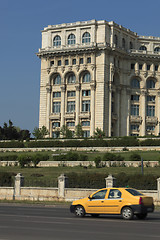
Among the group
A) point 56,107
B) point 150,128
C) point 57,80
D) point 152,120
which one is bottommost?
point 150,128

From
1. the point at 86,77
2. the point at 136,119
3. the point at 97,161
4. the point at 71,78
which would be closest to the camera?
the point at 97,161

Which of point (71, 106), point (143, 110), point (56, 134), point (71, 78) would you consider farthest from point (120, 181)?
point (143, 110)

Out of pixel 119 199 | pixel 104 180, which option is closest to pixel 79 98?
pixel 104 180

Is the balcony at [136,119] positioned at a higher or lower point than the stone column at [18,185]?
higher

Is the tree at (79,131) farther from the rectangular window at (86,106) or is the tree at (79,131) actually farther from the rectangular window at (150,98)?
the rectangular window at (150,98)

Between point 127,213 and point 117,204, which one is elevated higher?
point 117,204

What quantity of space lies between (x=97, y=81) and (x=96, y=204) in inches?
2976

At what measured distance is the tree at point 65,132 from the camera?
9319cm

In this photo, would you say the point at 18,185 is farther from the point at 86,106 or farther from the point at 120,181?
the point at 86,106

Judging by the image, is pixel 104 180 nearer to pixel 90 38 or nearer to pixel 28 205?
pixel 28 205

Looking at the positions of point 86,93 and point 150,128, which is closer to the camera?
point 86,93

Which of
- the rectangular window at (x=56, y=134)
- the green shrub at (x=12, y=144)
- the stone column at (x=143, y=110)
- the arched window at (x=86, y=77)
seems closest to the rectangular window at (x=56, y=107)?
the rectangular window at (x=56, y=134)

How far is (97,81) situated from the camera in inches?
3868

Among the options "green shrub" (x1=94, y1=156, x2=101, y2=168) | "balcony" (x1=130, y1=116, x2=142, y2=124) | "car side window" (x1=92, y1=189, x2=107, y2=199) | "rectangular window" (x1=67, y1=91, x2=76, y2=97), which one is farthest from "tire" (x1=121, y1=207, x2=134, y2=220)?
"balcony" (x1=130, y1=116, x2=142, y2=124)
